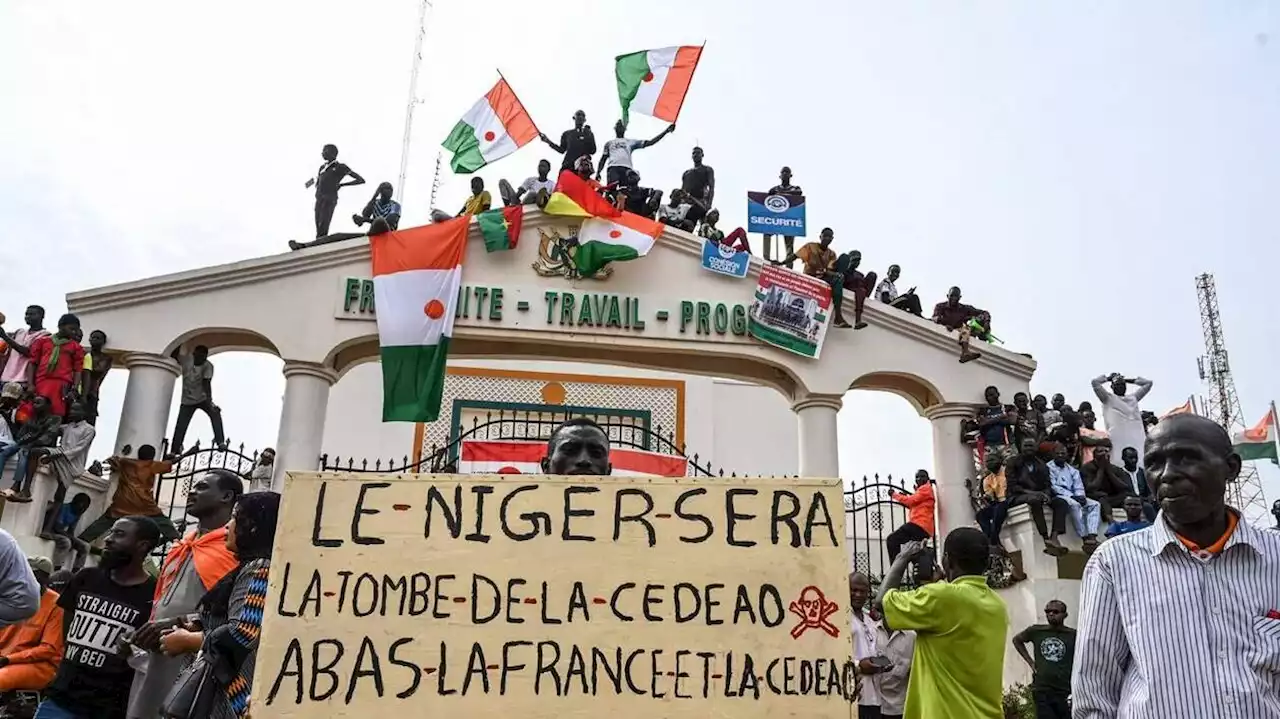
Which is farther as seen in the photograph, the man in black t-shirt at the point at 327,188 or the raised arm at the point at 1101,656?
the man in black t-shirt at the point at 327,188

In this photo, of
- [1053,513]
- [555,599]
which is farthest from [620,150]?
[555,599]

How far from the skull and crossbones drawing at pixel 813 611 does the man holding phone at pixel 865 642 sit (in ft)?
10.6

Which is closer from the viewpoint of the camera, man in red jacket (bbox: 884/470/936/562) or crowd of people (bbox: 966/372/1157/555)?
crowd of people (bbox: 966/372/1157/555)

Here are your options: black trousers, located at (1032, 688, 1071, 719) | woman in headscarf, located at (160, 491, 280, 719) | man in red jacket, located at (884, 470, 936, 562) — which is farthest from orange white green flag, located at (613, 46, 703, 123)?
woman in headscarf, located at (160, 491, 280, 719)

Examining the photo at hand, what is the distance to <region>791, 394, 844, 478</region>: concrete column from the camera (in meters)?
13.9

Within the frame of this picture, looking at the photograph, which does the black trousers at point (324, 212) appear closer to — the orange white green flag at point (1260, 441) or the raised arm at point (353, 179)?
the raised arm at point (353, 179)

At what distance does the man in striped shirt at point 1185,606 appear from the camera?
2.57 meters

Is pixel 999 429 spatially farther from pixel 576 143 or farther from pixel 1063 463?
pixel 576 143

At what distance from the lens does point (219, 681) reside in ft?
11.8

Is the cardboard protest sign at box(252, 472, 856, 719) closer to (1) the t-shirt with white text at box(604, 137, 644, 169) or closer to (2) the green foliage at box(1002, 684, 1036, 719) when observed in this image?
(2) the green foliage at box(1002, 684, 1036, 719)

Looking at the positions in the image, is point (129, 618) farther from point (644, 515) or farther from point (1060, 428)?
point (1060, 428)

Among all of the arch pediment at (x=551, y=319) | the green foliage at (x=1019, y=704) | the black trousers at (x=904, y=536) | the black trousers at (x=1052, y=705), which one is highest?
the arch pediment at (x=551, y=319)

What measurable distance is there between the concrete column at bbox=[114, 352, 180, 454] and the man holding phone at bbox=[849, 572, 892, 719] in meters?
10.1

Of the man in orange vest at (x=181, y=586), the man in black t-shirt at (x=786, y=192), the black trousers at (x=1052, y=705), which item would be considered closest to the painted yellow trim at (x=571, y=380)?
the man in black t-shirt at (x=786, y=192)
